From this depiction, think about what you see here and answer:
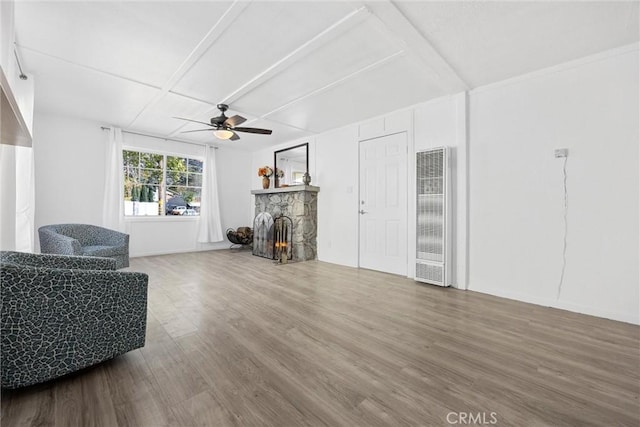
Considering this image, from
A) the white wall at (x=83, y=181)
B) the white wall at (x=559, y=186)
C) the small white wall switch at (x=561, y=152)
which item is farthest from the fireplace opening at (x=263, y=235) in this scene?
the small white wall switch at (x=561, y=152)

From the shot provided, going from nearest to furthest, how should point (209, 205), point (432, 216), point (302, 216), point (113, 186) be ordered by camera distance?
point (432, 216) < point (113, 186) < point (302, 216) < point (209, 205)

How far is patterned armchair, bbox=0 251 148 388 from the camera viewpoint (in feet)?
4.63

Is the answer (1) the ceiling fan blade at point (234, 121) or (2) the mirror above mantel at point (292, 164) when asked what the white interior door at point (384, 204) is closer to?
(2) the mirror above mantel at point (292, 164)

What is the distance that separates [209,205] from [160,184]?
1.12 meters

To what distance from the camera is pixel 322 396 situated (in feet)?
5.01

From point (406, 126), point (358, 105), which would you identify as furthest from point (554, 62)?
point (358, 105)

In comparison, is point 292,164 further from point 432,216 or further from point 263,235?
point 432,216

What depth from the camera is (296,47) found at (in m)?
2.69

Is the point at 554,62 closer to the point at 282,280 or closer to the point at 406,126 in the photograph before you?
the point at 406,126

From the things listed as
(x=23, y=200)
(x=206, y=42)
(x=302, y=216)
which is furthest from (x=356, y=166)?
(x=23, y=200)

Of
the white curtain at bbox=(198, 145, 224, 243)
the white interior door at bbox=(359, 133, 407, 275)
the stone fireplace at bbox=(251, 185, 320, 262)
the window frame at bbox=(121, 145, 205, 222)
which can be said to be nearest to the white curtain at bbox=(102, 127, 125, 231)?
the window frame at bbox=(121, 145, 205, 222)

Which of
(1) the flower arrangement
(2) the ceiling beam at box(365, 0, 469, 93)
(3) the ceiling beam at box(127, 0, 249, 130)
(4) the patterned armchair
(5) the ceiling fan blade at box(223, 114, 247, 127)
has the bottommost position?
(4) the patterned armchair

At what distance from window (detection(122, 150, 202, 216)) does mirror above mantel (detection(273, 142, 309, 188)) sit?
1948 millimetres

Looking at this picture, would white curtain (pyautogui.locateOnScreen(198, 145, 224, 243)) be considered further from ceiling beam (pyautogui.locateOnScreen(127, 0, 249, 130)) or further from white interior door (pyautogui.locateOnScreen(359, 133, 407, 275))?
white interior door (pyautogui.locateOnScreen(359, 133, 407, 275))
